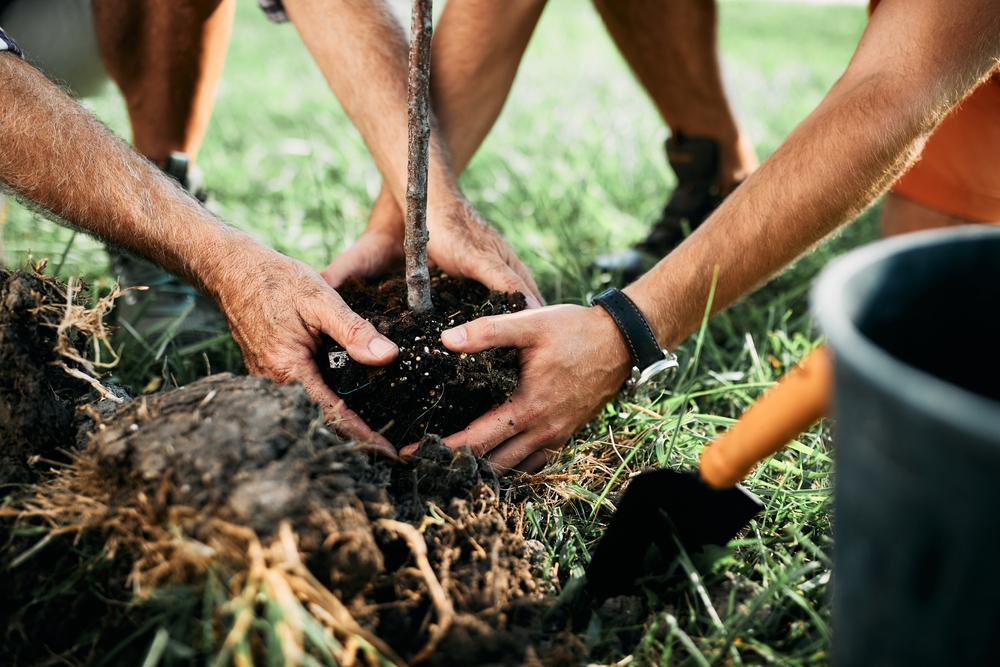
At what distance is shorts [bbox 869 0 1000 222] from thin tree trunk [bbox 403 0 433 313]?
5.06 feet

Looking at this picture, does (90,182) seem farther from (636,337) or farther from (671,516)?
(671,516)

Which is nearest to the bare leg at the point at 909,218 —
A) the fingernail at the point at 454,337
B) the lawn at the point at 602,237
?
the lawn at the point at 602,237

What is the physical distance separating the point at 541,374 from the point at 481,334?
0.19 m

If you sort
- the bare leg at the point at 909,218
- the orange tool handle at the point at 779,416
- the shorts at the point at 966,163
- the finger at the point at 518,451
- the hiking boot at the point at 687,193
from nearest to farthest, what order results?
the orange tool handle at the point at 779,416
the finger at the point at 518,451
the shorts at the point at 966,163
the bare leg at the point at 909,218
the hiking boot at the point at 687,193

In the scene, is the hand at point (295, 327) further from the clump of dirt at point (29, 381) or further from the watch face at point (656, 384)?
the watch face at point (656, 384)

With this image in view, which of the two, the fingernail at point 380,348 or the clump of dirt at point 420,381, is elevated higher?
the fingernail at point 380,348

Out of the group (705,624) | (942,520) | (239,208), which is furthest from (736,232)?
(239,208)

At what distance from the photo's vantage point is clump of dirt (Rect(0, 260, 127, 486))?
4.40 feet

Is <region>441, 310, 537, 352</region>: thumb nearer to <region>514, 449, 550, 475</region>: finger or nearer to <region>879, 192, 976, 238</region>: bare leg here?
<region>514, 449, 550, 475</region>: finger

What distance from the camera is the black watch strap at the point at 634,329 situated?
165cm

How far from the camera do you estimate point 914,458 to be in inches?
26.8

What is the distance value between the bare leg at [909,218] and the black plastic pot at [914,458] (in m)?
1.75

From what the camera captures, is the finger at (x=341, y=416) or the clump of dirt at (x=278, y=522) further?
the finger at (x=341, y=416)

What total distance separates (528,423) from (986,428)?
3.55 feet
